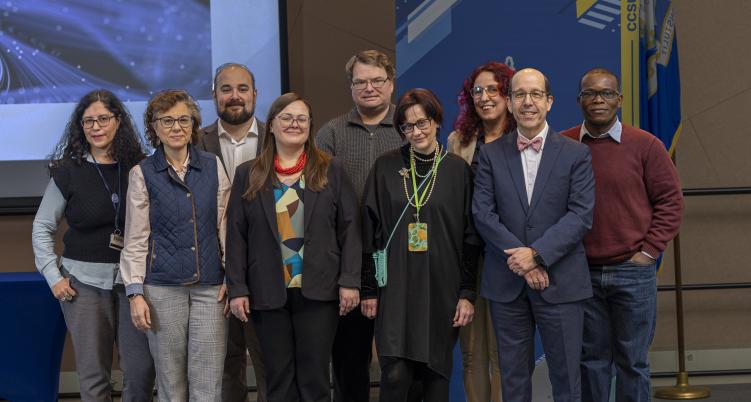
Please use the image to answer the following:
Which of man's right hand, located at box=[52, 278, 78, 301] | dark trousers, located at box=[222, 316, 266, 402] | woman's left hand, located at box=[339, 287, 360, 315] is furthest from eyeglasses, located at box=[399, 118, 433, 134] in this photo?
man's right hand, located at box=[52, 278, 78, 301]

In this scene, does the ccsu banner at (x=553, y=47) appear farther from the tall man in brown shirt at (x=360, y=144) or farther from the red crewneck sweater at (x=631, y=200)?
the red crewneck sweater at (x=631, y=200)

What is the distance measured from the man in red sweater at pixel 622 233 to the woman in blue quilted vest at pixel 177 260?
1339 mm

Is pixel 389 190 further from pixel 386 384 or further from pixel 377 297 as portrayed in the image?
pixel 386 384

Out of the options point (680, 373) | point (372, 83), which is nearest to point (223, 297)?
point (372, 83)

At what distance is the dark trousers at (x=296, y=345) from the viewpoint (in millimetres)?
3088

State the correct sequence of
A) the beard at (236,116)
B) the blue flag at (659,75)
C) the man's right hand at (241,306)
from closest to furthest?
the man's right hand at (241,306) < the beard at (236,116) < the blue flag at (659,75)

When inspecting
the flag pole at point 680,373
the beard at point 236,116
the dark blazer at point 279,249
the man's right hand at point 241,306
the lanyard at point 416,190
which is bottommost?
the flag pole at point 680,373

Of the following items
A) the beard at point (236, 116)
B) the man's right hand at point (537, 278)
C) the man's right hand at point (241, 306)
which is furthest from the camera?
the beard at point (236, 116)

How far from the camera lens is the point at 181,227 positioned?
3105mm

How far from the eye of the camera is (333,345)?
335cm

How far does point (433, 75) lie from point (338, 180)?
1.21m

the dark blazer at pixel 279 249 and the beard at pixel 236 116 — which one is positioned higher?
the beard at pixel 236 116

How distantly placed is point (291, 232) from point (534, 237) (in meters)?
0.83

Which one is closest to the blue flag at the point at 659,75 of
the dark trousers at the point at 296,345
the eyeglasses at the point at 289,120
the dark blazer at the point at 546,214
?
the dark blazer at the point at 546,214
